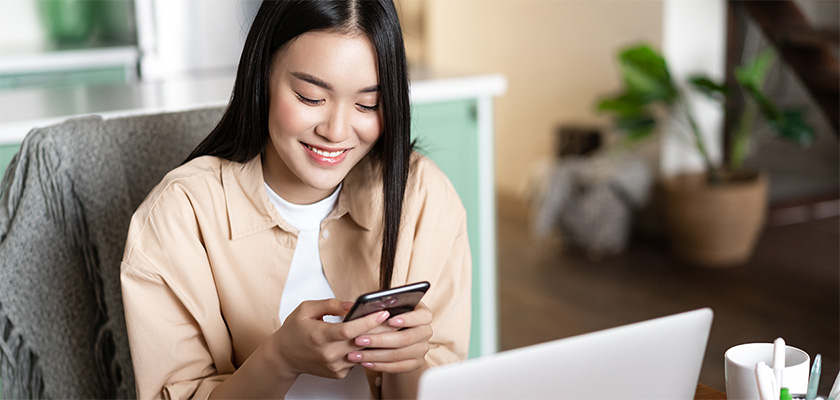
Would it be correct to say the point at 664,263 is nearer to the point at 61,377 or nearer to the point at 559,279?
the point at 559,279

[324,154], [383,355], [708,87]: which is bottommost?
[383,355]

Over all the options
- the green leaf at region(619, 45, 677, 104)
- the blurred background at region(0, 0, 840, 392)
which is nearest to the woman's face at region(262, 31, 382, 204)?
the blurred background at region(0, 0, 840, 392)

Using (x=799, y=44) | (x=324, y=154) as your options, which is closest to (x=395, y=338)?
(x=324, y=154)

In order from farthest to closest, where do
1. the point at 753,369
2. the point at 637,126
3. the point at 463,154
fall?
the point at 637,126 → the point at 463,154 → the point at 753,369

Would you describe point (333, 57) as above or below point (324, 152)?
above

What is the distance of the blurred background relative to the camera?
322cm

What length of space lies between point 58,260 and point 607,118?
3211 millimetres

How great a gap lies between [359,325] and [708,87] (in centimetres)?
291

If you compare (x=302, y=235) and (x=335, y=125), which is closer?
(x=335, y=125)

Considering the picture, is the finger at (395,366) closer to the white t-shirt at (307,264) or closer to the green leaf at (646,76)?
the white t-shirt at (307,264)

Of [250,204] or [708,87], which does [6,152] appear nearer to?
[250,204]

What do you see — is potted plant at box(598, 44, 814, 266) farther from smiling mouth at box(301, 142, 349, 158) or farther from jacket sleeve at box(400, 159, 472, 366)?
smiling mouth at box(301, 142, 349, 158)

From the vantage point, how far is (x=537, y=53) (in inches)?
176

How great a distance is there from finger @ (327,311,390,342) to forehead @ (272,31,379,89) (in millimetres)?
294
